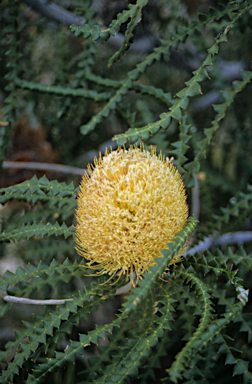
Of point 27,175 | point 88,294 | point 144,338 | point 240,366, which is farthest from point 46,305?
point 27,175

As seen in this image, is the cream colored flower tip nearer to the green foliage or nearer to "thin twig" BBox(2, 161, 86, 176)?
the green foliage

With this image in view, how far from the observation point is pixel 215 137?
121cm

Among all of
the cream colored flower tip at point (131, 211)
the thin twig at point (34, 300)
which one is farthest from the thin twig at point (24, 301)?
the cream colored flower tip at point (131, 211)

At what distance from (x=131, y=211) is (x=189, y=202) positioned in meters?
Result: 0.42

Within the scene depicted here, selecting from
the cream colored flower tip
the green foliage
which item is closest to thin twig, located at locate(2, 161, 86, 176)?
the green foliage

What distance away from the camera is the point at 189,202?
95 cm

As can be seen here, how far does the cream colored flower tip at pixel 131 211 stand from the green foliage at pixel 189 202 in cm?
6

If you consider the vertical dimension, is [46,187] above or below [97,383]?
above

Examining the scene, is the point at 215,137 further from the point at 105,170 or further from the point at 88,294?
the point at 88,294

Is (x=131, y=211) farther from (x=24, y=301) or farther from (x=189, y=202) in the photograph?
(x=189, y=202)

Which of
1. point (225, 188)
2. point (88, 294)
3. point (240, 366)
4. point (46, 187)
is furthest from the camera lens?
point (225, 188)

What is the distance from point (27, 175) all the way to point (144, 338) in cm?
73

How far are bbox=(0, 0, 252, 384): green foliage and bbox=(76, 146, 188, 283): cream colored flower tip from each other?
0.06 m

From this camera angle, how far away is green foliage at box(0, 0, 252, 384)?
0.55 metres
